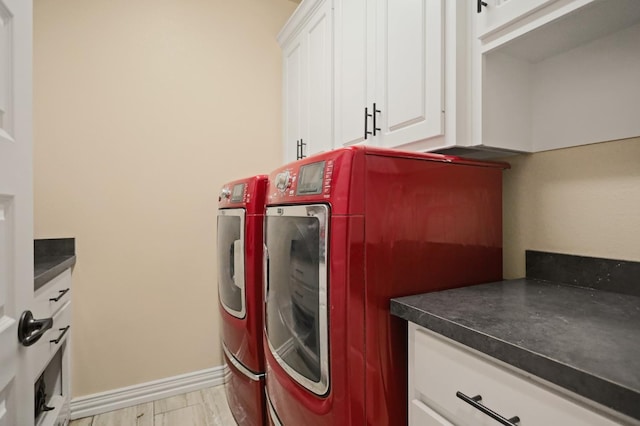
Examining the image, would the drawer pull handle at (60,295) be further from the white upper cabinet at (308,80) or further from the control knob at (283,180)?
the white upper cabinet at (308,80)

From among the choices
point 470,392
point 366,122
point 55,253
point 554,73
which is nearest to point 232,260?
point 366,122

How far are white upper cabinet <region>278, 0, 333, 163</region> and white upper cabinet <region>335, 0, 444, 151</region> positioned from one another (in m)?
0.11

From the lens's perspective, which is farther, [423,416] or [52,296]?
[52,296]

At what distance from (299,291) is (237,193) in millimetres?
862

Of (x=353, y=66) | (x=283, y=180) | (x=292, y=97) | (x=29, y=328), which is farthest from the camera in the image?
(x=292, y=97)

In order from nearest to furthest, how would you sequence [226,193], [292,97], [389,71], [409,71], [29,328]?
[29,328], [409,71], [389,71], [226,193], [292,97]

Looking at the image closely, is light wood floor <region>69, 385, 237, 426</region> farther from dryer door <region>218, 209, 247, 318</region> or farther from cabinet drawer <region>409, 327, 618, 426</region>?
cabinet drawer <region>409, 327, 618, 426</region>

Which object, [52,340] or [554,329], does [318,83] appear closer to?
[554,329]

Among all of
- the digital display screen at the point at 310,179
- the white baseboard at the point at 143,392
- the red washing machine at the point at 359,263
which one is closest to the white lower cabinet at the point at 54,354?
the white baseboard at the point at 143,392

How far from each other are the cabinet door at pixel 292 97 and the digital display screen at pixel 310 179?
1261 millimetres

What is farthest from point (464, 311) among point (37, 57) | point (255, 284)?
point (37, 57)

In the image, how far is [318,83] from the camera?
1.94 meters

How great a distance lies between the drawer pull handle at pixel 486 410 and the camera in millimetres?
606

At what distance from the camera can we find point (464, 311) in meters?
0.80
